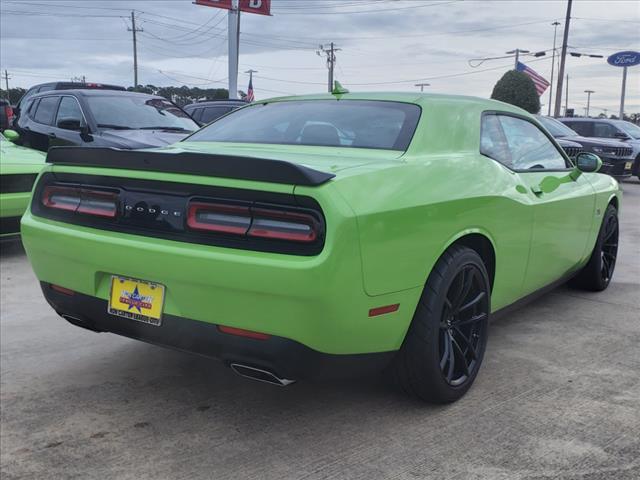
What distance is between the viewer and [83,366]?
135 inches

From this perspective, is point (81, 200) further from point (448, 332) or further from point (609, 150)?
point (609, 150)

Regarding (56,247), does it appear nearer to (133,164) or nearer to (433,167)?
(133,164)

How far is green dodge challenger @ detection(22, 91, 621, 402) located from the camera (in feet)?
7.37

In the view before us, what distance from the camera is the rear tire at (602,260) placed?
15.7ft

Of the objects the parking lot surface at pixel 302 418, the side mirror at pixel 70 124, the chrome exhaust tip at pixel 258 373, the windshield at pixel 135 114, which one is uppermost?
the windshield at pixel 135 114

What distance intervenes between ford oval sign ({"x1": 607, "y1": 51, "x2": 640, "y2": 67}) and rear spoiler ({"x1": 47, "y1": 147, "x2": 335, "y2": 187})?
116ft

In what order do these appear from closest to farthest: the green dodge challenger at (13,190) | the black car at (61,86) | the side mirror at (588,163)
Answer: the side mirror at (588,163) → the green dodge challenger at (13,190) → the black car at (61,86)

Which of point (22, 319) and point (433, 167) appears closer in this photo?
point (433, 167)

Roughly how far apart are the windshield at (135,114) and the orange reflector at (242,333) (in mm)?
6106

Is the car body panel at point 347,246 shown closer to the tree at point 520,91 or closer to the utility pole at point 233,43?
the utility pole at point 233,43

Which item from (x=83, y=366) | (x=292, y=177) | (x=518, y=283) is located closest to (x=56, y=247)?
(x=83, y=366)

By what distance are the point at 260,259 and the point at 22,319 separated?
2.66 m

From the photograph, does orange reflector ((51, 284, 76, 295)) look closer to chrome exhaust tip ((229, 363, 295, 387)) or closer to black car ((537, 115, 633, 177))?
chrome exhaust tip ((229, 363, 295, 387))

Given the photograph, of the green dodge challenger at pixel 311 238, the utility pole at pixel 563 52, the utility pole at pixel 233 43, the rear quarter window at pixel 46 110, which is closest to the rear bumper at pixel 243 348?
the green dodge challenger at pixel 311 238
